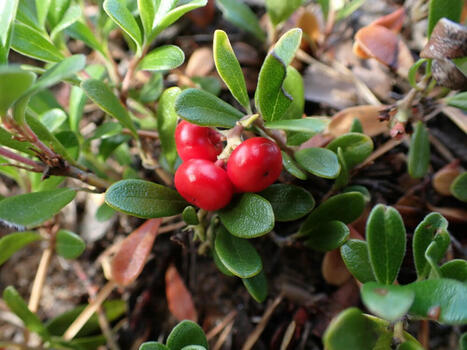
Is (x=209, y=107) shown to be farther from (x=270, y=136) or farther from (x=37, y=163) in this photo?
(x=37, y=163)

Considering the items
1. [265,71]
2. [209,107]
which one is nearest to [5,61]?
[209,107]

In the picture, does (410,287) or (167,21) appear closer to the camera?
(410,287)

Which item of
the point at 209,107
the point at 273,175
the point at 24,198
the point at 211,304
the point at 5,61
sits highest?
the point at 5,61

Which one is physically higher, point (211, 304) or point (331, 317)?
point (331, 317)

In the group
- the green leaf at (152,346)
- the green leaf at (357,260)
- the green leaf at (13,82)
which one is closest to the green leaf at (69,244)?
the green leaf at (152,346)

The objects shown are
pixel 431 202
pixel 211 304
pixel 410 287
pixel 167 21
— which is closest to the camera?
pixel 410 287

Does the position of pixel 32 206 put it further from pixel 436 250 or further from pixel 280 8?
pixel 280 8

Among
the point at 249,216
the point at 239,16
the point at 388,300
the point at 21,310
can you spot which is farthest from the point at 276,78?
the point at 21,310
